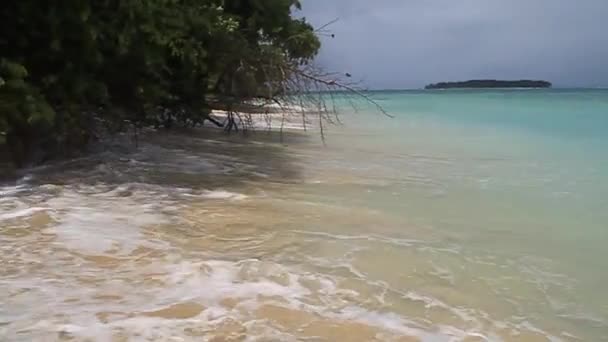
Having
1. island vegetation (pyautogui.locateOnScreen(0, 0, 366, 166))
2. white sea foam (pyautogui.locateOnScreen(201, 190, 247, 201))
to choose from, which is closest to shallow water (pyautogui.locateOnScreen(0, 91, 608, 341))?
white sea foam (pyautogui.locateOnScreen(201, 190, 247, 201))

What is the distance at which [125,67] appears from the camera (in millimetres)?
7535

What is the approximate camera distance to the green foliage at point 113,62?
624cm

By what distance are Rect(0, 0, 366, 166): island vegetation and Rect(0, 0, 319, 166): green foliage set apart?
0.01 meters

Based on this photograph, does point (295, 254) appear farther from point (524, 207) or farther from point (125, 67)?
point (125, 67)

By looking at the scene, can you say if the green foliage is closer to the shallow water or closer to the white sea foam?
the shallow water

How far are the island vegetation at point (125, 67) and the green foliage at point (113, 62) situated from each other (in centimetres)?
1

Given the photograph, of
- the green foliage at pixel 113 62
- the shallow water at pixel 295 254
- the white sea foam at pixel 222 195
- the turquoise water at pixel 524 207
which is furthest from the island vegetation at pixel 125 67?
the turquoise water at pixel 524 207

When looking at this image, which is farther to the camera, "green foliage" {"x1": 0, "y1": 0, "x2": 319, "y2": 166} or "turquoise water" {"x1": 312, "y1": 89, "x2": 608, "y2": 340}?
"green foliage" {"x1": 0, "y1": 0, "x2": 319, "y2": 166}

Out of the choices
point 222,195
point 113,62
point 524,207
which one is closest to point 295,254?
point 222,195

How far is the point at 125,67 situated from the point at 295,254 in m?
4.38

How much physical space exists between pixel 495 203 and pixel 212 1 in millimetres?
5169

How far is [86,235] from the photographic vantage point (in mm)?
4363

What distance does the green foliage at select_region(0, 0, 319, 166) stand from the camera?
624 cm

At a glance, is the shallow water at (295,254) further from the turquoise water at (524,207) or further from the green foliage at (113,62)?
the green foliage at (113,62)
